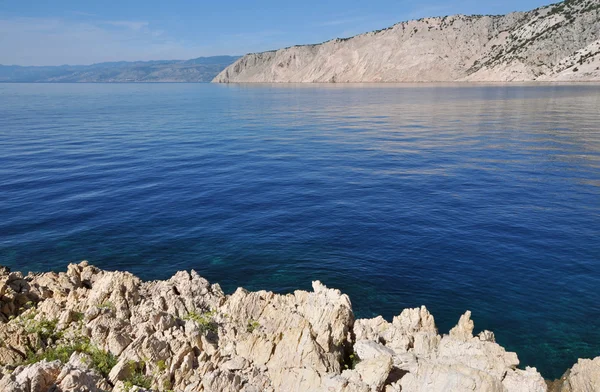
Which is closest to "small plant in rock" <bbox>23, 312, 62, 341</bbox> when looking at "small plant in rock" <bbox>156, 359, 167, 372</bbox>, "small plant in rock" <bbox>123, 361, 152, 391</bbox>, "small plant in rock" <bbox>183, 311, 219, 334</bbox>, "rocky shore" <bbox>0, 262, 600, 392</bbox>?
"rocky shore" <bbox>0, 262, 600, 392</bbox>

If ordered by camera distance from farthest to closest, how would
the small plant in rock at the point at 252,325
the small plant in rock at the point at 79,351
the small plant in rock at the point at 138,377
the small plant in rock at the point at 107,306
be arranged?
the small plant in rock at the point at 107,306 → the small plant in rock at the point at 252,325 → the small plant in rock at the point at 79,351 → the small plant in rock at the point at 138,377

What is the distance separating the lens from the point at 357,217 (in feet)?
119

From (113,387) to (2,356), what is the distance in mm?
4593

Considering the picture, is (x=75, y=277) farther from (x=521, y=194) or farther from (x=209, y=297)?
(x=521, y=194)

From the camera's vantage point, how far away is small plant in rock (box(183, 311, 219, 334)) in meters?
17.6

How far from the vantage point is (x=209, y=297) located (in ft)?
65.5

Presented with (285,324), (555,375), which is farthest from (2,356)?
(555,375)

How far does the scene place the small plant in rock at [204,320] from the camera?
57.6ft

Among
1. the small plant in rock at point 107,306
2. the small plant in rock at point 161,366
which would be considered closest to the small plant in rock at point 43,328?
the small plant in rock at point 107,306

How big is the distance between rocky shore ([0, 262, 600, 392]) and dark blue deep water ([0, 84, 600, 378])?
559 centimetres

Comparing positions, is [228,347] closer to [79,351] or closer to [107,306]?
[79,351]

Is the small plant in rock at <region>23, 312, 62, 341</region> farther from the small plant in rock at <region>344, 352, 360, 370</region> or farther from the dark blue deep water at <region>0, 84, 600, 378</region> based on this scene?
the small plant in rock at <region>344, 352, 360, 370</region>

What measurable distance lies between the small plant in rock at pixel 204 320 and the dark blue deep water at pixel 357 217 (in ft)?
22.5

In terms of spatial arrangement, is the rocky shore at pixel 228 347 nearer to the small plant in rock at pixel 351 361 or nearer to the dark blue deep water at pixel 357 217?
the small plant in rock at pixel 351 361
